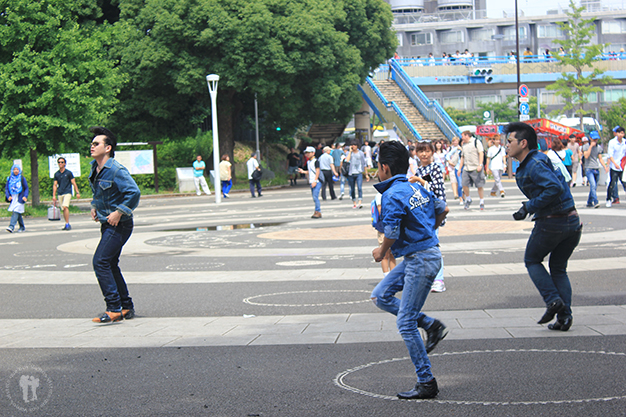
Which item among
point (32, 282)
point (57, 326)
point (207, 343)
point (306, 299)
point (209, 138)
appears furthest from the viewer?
point (209, 138)

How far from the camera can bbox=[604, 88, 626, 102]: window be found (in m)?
87.4

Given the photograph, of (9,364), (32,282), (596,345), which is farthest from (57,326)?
(596,345)

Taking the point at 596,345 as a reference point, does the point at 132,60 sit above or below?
above

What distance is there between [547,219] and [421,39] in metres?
92.7

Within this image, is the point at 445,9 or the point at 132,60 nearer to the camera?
the point at 132,60

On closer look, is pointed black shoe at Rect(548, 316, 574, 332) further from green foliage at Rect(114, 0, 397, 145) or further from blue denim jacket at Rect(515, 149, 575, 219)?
green foliage at Rect(114, 0, 397, 145)

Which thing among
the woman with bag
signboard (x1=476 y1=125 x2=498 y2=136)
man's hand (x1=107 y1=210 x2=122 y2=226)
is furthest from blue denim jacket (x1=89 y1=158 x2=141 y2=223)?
signboard (x1=476 y1=125 x2=498 y2=136)

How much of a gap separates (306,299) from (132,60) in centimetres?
2786

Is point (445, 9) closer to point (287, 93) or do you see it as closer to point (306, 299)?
point (287, 93)

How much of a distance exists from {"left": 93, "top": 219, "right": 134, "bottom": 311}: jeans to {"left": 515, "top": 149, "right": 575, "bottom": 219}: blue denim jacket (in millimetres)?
3903

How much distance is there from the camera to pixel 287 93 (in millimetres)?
34625

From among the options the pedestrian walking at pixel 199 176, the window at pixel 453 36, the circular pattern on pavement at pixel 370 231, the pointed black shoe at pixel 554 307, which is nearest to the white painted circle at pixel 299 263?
the circular pattern on pavement at pixel 370 231

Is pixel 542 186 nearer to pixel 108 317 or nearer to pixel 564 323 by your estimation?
pixel 564 323

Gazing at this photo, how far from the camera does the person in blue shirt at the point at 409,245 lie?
4.58 meters
